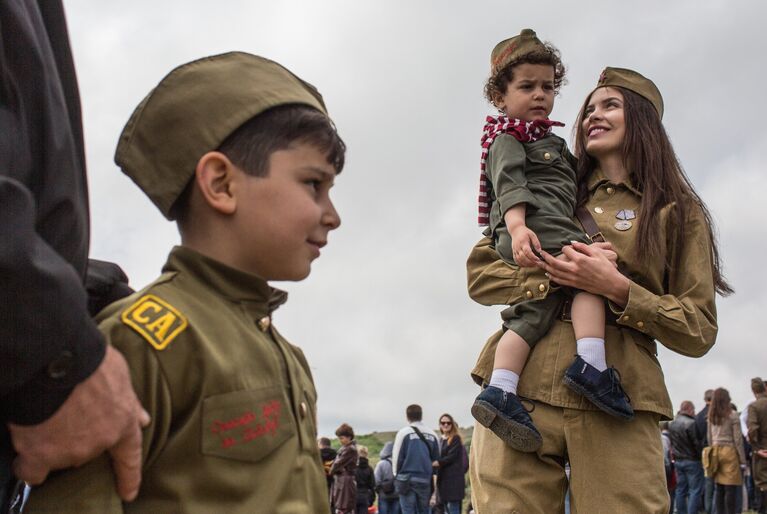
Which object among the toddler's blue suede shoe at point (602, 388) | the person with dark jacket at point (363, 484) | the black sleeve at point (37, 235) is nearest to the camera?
the black sleeve at point (37, 235)

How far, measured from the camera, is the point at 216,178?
177cm

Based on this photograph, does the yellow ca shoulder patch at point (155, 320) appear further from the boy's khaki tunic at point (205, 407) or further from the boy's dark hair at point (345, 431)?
the boy's dark hair at point (345, 431)

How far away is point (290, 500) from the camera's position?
5.58ft

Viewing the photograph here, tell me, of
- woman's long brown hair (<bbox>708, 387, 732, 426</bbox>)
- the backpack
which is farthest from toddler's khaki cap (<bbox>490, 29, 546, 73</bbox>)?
the backpack

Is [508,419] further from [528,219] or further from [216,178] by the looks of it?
[216,178]

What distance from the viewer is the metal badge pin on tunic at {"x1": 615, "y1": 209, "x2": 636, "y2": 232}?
3.21 m

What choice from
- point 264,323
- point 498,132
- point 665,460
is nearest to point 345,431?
point 665,460

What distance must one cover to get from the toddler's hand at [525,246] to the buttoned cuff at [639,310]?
335 mm

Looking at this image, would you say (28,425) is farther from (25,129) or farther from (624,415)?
(624,415)

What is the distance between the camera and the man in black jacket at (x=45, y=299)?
1189mm

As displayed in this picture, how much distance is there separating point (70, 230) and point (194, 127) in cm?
51

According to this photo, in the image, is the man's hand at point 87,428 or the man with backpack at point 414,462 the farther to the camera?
the man with backpack at point 414,462

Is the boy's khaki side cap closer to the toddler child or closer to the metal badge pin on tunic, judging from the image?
the toddler child

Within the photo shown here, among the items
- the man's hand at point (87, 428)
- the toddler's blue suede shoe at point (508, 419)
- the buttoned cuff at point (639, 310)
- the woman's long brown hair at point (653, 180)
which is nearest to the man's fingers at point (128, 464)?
the man's hand at point (87, 428)
